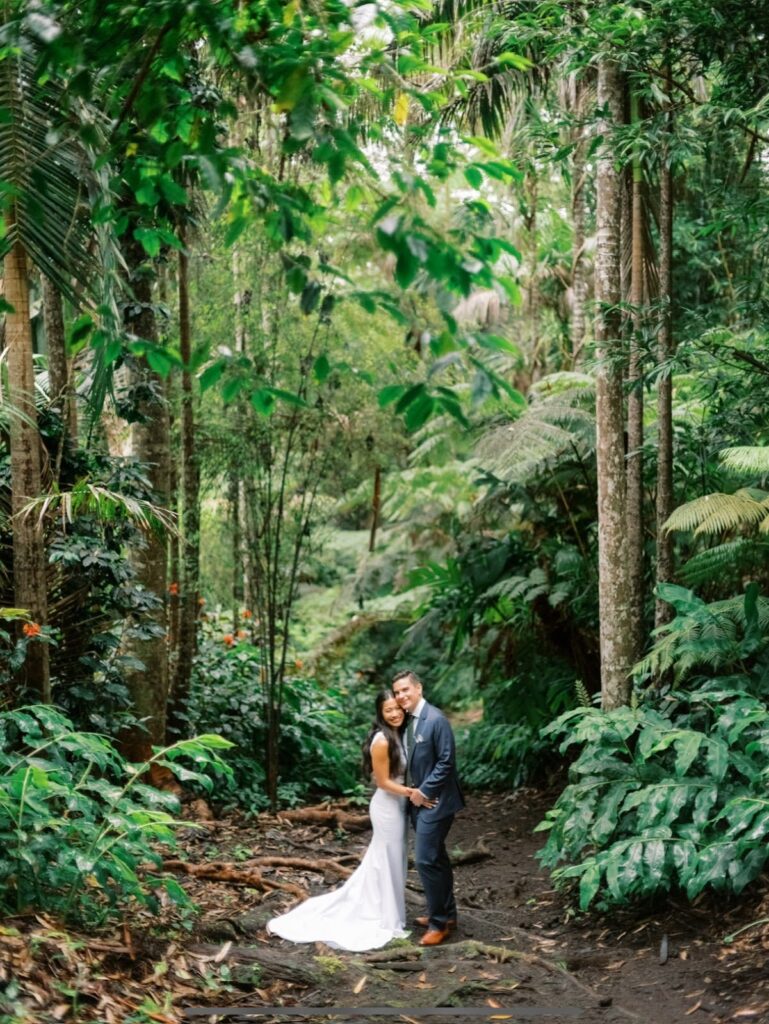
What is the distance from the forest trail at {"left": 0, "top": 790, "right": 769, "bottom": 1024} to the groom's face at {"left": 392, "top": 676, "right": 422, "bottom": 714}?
4.53ft

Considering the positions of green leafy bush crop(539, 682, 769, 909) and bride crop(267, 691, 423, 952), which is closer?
green leafy bush crop(539, 682, 769, 909)

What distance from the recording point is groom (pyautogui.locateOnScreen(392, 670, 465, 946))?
615 cm

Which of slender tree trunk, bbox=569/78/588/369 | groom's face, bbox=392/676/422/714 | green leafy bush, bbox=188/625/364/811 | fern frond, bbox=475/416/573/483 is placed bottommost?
green leafy bush, bbox=188/625/364/811

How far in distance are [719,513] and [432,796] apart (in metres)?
2.56

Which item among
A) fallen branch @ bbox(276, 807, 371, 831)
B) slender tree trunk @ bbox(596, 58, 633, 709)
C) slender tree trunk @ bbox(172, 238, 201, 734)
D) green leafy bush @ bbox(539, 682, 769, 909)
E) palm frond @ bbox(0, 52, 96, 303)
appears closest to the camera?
green leafy bush @ bbox(539, 682, 769, 909)

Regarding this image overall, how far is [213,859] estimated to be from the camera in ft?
23.6

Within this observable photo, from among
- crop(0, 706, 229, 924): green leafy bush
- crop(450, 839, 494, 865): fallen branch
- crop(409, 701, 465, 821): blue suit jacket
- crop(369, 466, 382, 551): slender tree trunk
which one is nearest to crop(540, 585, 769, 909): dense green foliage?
crop(409, 701, 465, 821): blue suit jacket

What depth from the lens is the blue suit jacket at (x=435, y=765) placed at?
6.25 meters

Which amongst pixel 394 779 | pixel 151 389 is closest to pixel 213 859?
pixel 394 779

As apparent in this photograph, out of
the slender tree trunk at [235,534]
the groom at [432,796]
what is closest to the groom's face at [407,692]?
the groom at [432,796]

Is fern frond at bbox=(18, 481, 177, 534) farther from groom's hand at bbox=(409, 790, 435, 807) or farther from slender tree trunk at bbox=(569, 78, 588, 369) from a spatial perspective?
slender tree trunk at bbox=(569, 78, 588, 369)

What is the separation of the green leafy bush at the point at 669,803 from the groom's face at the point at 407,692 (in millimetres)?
949

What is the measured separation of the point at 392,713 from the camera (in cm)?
653

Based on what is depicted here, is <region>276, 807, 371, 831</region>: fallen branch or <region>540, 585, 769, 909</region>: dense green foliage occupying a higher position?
<region>540, 585, 769, 909</region>: dense green foliage
